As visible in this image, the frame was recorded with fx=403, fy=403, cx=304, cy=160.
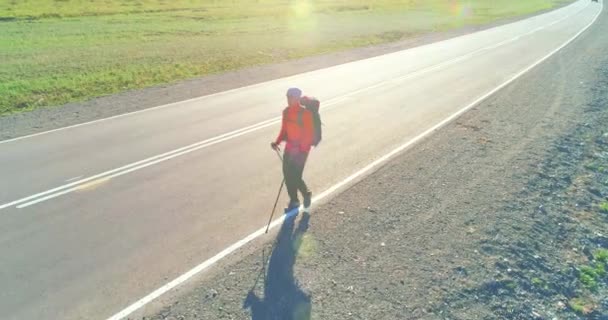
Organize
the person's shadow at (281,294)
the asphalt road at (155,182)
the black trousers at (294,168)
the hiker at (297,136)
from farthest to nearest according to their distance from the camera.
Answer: the black trousers at (294,168), the hiker at (297,136), the asphalt road at (155,182), the person's shadow at (281,294)

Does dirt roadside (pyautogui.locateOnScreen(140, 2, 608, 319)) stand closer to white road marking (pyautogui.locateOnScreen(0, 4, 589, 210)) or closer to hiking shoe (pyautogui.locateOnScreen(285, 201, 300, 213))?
hiking shoe (pyautogui.locateOnScreen(285, 201, 300, 213))

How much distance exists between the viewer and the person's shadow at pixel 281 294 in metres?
4.41

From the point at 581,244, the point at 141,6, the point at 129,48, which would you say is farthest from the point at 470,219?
the point at 141,6

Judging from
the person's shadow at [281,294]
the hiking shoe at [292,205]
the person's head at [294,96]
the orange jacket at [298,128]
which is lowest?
the person's shadow at [281,294]

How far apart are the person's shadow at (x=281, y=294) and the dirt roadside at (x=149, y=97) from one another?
29.4 feet

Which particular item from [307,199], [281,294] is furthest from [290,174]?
[281,294]

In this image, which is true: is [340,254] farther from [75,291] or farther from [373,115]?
[373,115]

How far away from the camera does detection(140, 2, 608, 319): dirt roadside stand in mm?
4512

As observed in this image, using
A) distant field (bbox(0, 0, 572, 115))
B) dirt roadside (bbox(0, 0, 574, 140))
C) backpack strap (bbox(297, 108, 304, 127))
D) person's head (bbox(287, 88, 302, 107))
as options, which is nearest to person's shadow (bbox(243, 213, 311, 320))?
backpack strap (bbox(297, 108, 304, 127))

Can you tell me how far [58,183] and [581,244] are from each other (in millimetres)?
8752

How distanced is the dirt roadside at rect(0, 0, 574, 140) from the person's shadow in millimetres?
8953

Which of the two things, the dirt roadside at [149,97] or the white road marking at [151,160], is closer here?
the white road marking at [151,160]

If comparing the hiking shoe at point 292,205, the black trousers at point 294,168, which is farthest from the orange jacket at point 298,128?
the hiking shoe at point 292,205

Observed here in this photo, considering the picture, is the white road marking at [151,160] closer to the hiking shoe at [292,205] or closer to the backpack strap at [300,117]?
the hiking shoe at [292,205]
